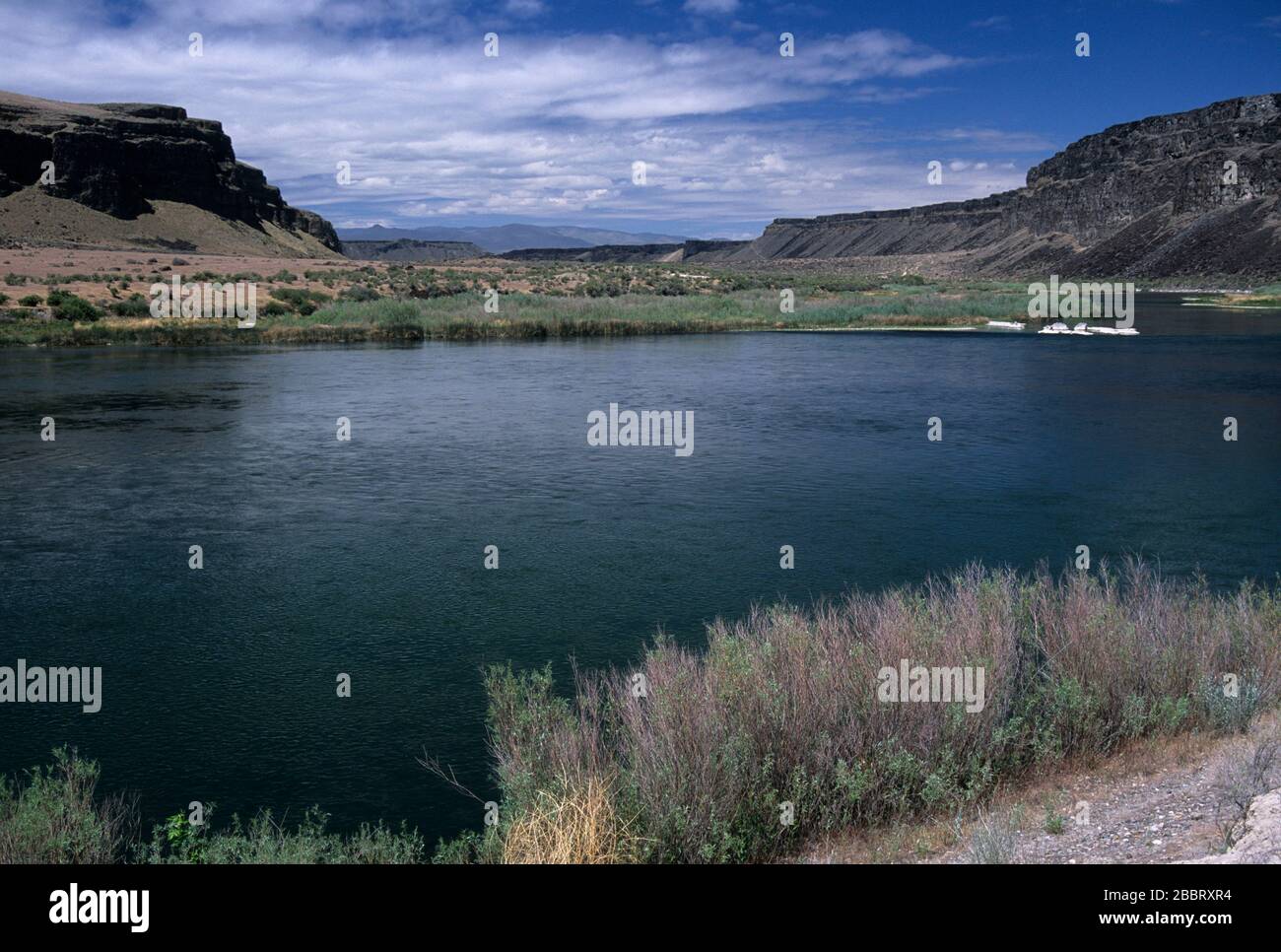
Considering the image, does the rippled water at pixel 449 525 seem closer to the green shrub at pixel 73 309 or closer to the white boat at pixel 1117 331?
the green shrub at pixel 73 309

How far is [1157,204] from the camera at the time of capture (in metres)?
148

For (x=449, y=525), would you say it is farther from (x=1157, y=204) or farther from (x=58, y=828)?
(x=1157, y=204)

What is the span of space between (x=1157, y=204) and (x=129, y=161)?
13203 centimetres

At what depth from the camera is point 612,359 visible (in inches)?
1433

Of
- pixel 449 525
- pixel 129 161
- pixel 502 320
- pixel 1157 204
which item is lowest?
pixel 449 525

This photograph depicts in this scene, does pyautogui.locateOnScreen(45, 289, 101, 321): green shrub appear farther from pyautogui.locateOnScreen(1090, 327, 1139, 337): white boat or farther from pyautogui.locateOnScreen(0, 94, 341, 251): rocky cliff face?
pyautogui.locateOnScreen(0, 94, 341, 251): rocky cliff face

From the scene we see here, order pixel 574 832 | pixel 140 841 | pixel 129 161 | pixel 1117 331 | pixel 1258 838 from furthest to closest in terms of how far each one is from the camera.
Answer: pixel 129 161 < pixel 1117 331 < pixel 140 841 < pixel 574 832 < pixel 1258 838

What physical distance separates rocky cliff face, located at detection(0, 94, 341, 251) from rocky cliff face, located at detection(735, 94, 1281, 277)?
105392mm

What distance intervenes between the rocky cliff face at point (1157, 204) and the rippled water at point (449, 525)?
9707 cm

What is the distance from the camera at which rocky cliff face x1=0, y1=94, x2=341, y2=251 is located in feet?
327

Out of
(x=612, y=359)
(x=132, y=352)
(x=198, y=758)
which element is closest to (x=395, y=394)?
(x=612, y=359)

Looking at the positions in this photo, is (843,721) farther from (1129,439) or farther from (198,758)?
(1129,439)

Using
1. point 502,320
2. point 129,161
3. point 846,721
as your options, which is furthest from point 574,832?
point 129,161
